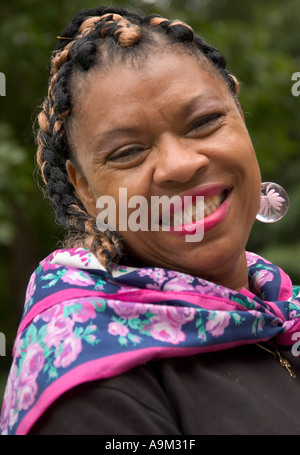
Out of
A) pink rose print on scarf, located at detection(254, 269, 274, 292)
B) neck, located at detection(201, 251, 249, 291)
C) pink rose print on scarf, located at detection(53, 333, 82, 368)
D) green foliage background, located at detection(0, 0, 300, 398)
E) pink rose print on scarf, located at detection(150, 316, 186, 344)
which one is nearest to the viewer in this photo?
pink rose print on scarf, located at detection(53, 333, 82, 368)

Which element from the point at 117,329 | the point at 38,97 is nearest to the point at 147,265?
the point at 117,329

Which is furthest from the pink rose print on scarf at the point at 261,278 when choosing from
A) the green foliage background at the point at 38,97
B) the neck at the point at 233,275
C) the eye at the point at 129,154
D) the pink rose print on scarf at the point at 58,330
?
the green foliage background at the point at 38,97

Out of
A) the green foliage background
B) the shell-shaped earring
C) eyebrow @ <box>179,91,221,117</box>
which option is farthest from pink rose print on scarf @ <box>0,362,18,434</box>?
the green foliage background

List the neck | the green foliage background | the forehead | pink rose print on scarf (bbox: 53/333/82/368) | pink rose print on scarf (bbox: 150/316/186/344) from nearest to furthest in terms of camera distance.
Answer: pink rose print on scarf (bbox: 53/333/82/368) < pink rose print on scarf (bbox: 150/316/186/344) < the forehead < the neck < the green foliage background

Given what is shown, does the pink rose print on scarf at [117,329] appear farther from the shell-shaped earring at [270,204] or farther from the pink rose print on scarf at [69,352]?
the shell-shaped earring at [270,204]

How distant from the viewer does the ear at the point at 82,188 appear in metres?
1.85

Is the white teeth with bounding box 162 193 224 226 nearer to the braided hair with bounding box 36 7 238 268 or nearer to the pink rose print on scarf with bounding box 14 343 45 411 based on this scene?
the braided hair with bounding box 36 7 238 268

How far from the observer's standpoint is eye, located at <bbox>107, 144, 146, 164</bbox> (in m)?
1.66

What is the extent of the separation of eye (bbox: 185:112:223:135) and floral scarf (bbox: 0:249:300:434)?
419mm

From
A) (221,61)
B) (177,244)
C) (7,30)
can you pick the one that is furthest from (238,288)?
(7,30)

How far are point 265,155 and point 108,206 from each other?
5.04 metres

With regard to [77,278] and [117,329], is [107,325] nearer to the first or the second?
[117,329]

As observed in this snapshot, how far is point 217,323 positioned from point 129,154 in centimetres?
54

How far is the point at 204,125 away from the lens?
1.71m
